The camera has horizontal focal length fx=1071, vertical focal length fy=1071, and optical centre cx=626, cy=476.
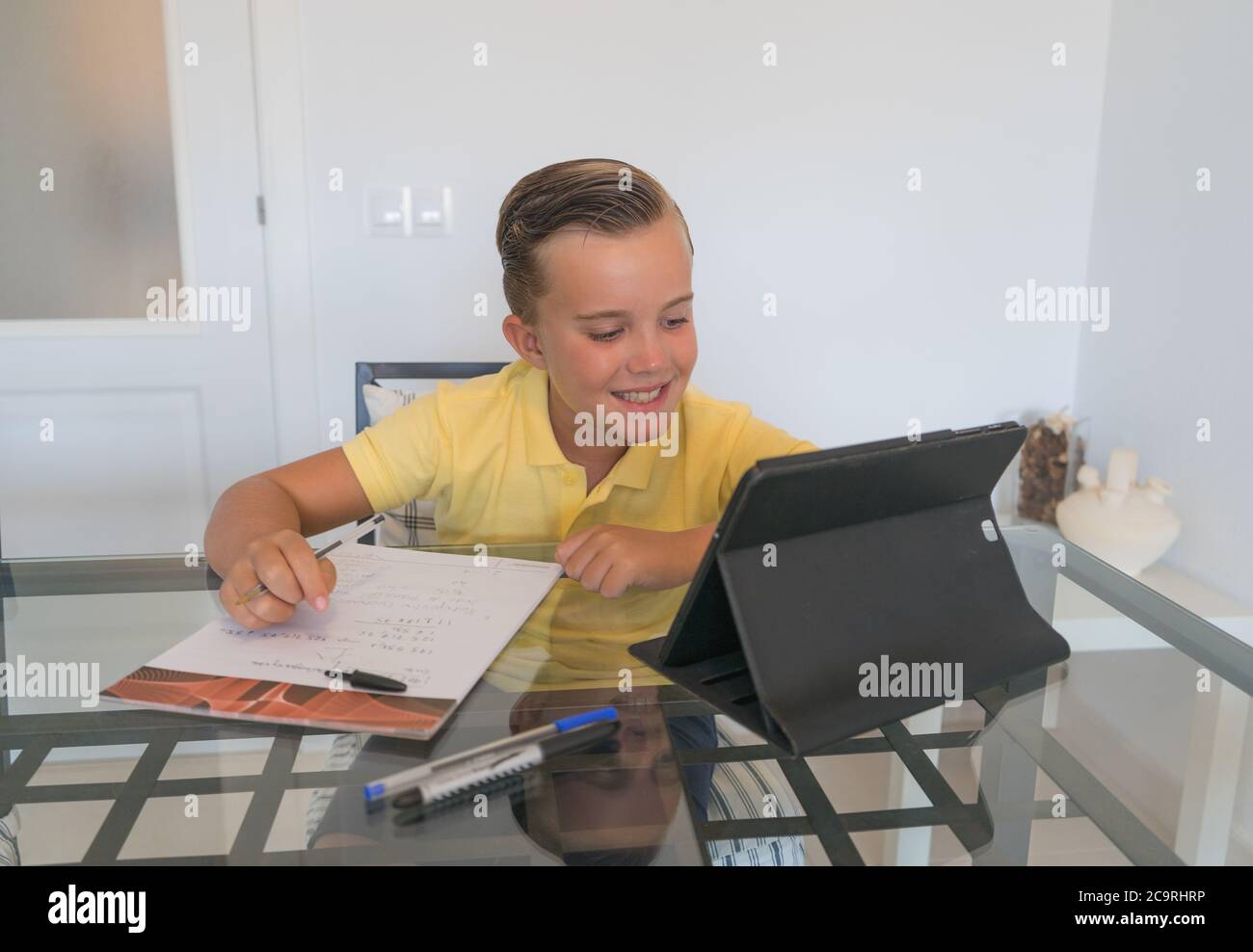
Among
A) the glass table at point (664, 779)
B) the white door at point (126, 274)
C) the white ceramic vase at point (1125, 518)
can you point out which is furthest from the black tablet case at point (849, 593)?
the white door at point (126, 274)

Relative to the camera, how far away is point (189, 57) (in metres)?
2.06

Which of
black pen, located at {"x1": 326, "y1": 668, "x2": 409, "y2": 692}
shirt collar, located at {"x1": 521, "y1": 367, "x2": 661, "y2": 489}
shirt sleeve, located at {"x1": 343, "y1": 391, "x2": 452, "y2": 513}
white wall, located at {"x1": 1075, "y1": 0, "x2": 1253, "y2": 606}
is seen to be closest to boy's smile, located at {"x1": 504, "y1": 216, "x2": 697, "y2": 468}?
shirt collar, located at {"x1": 521, "y1": 367, "x2": 661, "y2": 489}

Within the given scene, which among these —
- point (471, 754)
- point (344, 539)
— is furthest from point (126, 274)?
point (471, 754)

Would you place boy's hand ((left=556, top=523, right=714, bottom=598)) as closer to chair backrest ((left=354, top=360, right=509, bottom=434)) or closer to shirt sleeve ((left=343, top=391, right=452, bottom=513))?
shirt sleeve ((left=343, top=391, right=452, bottom=513))

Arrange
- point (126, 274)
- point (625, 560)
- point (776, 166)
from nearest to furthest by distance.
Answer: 1. point (625, 560)
2. point (126, 274)
3. point (776, 166)

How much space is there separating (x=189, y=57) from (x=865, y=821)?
78.3 inches

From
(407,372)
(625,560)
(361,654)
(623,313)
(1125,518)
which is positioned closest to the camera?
(361,654)

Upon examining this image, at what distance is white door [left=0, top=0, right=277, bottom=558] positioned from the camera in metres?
2.06

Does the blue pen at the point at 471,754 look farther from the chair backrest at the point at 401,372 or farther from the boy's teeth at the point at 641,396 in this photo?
the chair backrest at the point at 401,372

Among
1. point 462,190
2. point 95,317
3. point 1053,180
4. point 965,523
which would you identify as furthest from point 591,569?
point 1053,180

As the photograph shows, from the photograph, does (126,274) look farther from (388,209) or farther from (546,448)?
(546,448)

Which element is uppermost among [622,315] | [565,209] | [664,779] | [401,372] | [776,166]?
[776,166]

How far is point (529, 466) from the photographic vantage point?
1.34 m

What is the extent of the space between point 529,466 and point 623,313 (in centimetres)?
27
